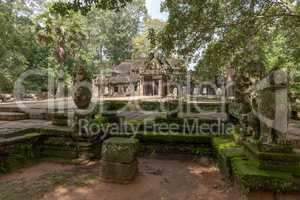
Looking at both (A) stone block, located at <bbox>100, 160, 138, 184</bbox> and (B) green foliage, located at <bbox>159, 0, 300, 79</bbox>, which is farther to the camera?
(B) green foliage, located at <bbox>159, 0, 300, 79</bbox>

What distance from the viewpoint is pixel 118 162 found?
5195 mm

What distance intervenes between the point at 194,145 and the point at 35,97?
22940 mm

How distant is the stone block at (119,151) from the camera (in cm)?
516

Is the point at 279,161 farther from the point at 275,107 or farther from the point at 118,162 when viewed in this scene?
the point at 118,162

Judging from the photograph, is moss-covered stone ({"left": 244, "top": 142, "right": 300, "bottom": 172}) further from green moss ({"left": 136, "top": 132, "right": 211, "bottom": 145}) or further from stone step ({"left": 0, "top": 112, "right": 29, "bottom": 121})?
stone step ({"left": 0, "top": 112, "right": 29, "bottom": 121})

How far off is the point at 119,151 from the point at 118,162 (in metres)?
0.24

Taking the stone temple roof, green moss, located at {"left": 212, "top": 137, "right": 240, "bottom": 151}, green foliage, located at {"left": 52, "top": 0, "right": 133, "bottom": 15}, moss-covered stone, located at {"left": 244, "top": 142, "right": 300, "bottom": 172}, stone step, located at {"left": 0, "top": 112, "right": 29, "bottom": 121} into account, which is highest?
the stone temple roof

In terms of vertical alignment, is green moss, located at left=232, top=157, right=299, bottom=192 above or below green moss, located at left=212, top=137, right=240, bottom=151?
below

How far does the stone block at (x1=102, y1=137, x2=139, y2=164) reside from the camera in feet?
16.9

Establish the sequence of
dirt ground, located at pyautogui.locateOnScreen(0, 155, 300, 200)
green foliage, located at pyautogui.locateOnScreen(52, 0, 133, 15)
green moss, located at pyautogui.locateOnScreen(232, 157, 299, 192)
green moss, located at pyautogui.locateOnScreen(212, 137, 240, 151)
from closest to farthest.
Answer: green moss, located at pyautogui.locateOnScreen(232, 157, 299, 192), dirt ground, located at pyautogui.locateOnScreen(0, 155, 300, 200), green foliage, located at pyautogui.locateOnScreen(52, 0, 133, 15), green moss, located at pyautogui.locateOnScreen(212, 137, 240, 151)

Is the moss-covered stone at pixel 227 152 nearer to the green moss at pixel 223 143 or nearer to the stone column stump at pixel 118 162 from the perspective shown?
the green moss at pixel 223 143

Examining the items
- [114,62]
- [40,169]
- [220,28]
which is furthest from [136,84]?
[40,169]

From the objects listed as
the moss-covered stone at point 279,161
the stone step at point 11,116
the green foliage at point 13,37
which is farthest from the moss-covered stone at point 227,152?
the green foliage at point 13,37

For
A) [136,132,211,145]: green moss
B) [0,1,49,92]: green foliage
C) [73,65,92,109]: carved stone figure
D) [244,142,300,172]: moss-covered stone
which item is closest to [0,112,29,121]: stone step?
[73,65,92,109]: carved stone figure
